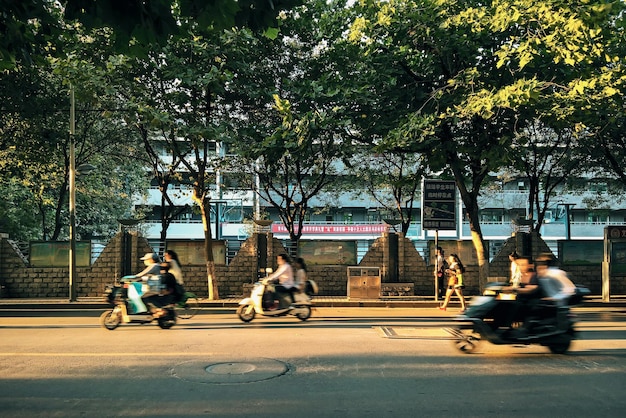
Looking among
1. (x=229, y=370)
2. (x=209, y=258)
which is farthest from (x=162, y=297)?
(x=209, y=258)

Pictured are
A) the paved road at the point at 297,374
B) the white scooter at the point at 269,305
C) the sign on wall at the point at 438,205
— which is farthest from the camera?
the sign on wall at the point at 438,205

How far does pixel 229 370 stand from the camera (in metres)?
6.94

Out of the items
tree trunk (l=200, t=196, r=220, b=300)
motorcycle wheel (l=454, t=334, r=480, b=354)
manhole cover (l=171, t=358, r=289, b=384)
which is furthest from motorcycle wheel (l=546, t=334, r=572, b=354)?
tree trunk (l=200, t=196, r=220, b=300)

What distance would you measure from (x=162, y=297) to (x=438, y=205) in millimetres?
8568

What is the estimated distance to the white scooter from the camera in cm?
1185

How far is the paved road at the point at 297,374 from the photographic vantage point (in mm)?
5426

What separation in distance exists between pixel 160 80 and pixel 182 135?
8.58ft

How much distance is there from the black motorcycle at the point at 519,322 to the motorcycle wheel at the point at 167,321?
18.5 ft

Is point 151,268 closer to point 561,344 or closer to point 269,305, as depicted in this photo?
point 269,305

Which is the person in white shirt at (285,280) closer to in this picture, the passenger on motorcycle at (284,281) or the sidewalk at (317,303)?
the passenger on motorcycle at (284,281)

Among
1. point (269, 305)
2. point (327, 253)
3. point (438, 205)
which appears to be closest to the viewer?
point (269, 305)

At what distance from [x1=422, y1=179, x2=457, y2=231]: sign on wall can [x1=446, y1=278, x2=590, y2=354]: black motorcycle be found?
7643mm

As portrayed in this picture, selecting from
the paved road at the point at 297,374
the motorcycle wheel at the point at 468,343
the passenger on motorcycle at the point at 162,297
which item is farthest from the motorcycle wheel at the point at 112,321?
the motorcycle wheel at the point at 468,343

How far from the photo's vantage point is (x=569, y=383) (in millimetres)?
6391
